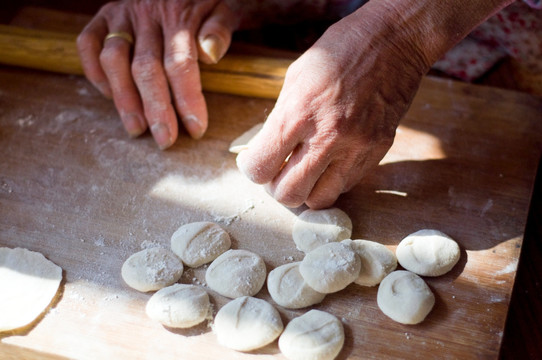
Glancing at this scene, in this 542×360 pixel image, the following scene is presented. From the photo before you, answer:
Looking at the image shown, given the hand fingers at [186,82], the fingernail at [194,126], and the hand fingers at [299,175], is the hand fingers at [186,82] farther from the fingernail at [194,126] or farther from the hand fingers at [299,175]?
the hand fingers at [299,175]

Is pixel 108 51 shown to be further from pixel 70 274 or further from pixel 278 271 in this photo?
pixel 278 271

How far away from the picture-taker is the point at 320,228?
4.64 ft

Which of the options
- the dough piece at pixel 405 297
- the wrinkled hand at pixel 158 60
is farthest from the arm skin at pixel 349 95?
the wrinkled hand at pixel 158 60

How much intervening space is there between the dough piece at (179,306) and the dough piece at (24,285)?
0.24 meters

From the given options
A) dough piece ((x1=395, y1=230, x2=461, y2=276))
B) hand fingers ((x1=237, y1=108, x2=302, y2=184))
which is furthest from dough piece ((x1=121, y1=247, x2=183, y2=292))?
dough piece ((x1=395, y1=230, x2=461, y2=276))

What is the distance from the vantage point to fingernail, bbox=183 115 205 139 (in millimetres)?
1703

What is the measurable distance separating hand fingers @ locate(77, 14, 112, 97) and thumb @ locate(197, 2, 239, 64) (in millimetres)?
315

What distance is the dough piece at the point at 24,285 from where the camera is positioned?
1247 millimetres

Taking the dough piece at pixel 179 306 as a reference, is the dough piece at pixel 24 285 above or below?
below

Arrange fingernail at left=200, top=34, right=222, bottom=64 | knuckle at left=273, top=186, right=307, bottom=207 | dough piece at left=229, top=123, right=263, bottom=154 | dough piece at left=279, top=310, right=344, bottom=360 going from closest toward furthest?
dough piece at left=279, top=310, right=344, bottom=360
knuckle at left=273, top=186, right=307, bottom=207
dough piece at left=229, top=123, right=263, bottom=154
fingernail at left=200, top=34, right=222, bottom=64

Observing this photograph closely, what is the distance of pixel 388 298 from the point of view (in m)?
1.27

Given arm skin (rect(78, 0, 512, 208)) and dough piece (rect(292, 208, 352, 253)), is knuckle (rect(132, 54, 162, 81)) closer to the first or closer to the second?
arm skin (rect(78, 0, 512, 208))

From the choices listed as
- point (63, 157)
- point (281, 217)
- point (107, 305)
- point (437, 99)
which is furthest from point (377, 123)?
point (63, 157)

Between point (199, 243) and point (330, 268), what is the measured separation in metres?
0.32
